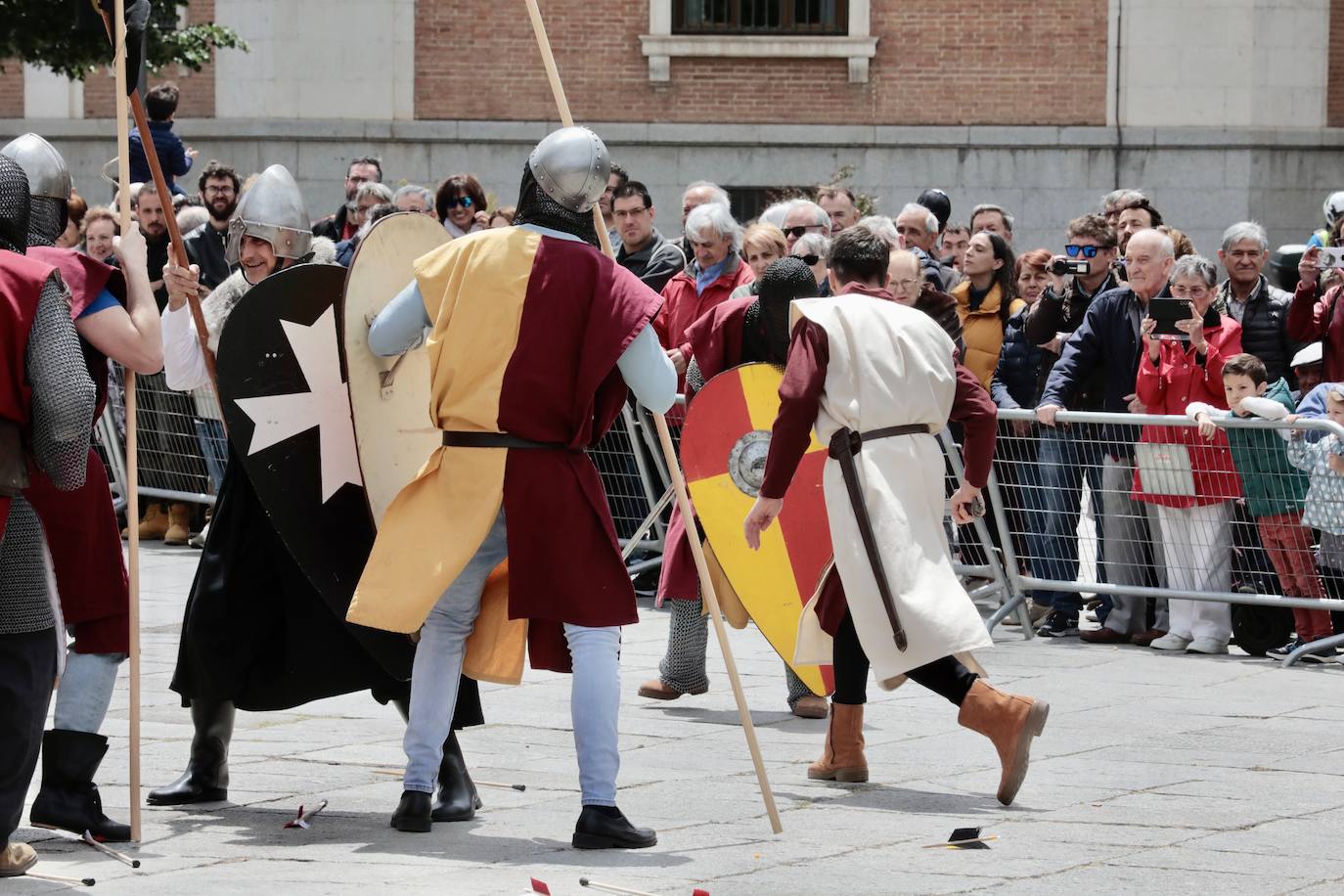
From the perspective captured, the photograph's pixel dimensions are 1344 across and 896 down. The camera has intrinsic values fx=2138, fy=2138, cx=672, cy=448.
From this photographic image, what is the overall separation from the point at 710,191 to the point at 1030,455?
6.92 ft

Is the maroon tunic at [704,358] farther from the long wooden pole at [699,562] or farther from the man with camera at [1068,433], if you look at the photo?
Answer: the man with camera at [1068,433]

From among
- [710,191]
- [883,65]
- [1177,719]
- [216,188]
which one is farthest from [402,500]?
[883,65]

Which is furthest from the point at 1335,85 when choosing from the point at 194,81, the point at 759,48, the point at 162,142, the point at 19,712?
the point at 19,712

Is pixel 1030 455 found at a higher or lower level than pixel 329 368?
lower

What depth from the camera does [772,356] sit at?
7.16 m

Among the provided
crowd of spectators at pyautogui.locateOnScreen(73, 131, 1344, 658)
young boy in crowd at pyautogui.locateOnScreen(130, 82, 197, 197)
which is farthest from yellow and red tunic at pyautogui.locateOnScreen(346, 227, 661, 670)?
young boy in crowd at pyautogui.locateOnScreen(130, 82, 197, 197)

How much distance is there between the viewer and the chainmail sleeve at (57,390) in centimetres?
466

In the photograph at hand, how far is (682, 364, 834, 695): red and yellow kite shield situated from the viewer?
6.94 m

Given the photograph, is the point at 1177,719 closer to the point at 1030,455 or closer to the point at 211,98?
the point at 1030,455

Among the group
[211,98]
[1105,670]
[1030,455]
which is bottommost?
[1105,670]

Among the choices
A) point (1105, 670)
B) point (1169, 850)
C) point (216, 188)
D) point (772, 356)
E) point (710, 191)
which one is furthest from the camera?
point (216, 188)

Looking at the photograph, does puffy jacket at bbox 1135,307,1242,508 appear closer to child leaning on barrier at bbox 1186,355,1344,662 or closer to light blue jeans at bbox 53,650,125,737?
child leaning on barrier at bbox 1186,355,1344,662

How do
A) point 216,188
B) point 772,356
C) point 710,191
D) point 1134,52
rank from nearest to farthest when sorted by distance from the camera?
point 772,356 < point 710,191 < point 216,188 < point 1134,52

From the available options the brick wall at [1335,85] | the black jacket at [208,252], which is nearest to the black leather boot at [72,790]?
the black jacket at [208,252]
